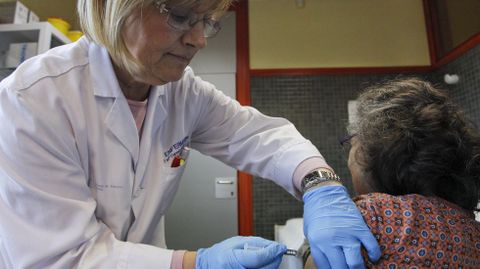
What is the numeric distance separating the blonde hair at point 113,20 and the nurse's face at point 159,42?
13 millimetres

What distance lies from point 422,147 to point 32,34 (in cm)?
194

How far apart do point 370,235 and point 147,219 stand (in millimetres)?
572

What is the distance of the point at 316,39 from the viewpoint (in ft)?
7.86

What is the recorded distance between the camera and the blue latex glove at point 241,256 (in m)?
0.67

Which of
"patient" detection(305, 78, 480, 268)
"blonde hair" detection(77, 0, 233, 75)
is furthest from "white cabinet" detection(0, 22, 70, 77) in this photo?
"patient" detection(305, 78, 480, 268)

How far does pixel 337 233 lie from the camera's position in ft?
2.28

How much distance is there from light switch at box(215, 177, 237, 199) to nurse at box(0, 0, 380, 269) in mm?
1388

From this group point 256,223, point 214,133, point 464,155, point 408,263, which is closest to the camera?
point 408,263

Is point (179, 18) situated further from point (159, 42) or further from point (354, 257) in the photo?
point (354, 257)

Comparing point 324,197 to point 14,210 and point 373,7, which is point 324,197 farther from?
point 373,7

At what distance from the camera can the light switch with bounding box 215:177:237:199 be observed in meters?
2.34

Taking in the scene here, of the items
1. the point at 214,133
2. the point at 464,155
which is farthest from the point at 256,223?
the point at 464,155

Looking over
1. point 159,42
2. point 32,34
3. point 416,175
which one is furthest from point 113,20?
point 32,34

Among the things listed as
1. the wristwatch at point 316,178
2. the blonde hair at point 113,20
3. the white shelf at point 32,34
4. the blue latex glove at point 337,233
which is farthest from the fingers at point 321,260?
the white shelf at point 32,34
